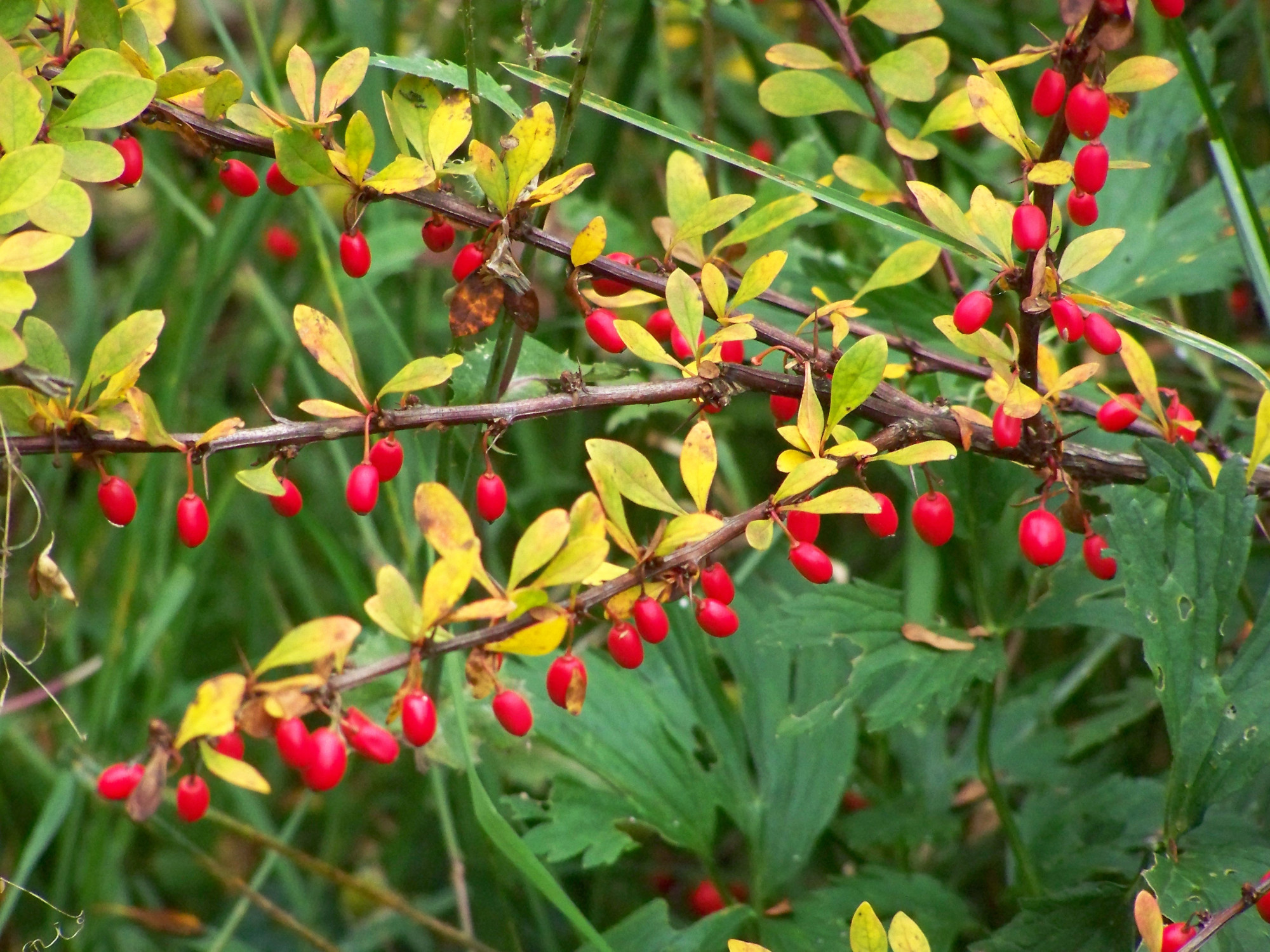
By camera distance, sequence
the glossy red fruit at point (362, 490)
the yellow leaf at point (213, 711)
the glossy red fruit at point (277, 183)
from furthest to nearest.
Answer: the glossy red fruit at point (277, 183) < the glossy red fruit at point (362, 490) < the yellow leaf at point (213, 711)

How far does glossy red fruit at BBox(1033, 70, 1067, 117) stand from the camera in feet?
2.16

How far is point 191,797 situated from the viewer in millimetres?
595

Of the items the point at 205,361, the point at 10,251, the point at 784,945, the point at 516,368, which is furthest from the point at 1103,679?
the point at 205,361

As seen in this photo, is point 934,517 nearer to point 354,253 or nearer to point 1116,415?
point 1116,415

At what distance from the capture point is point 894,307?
3.56 feet

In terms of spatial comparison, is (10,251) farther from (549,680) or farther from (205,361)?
(205,361)

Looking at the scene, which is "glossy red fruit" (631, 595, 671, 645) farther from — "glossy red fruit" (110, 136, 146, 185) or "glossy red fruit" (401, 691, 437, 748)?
"glossy red fruit" (110, 136, 146, 185)

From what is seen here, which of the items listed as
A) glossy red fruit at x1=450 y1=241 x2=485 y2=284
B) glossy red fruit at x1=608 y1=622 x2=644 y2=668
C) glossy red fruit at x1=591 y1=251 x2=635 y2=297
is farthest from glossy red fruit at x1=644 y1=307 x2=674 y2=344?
glossy red fruit at x1=608 y1=622 x2=644 y2=668

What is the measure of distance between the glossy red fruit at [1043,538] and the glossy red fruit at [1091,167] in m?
0.20

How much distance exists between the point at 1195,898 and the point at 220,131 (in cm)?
78

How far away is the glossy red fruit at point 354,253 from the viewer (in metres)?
0.70

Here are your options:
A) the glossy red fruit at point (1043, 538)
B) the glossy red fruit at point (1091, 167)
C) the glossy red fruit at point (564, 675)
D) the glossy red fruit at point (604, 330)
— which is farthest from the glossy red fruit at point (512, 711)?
the glossy red fruit at point (1091, 167)

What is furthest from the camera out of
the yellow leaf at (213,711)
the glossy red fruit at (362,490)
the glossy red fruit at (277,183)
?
the glossy red fruit at (277,183)

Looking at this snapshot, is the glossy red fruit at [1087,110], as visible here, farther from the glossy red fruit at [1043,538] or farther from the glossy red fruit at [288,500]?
the glossy red fruit at [288,500]
